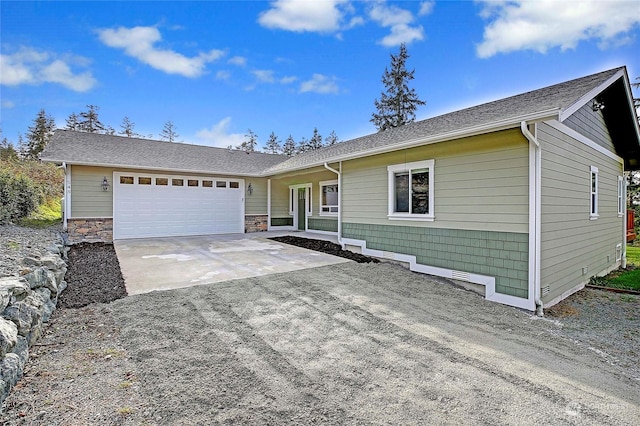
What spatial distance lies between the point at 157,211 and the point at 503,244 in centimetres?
1126

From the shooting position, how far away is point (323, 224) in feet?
42.2

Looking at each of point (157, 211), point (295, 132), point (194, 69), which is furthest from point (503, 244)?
point (295, 132)

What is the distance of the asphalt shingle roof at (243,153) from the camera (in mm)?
6512

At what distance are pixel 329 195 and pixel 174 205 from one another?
19.8 feet

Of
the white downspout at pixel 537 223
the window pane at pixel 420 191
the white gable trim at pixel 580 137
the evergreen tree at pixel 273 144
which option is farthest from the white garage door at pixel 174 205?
the evergreen tree at pixel 273 144

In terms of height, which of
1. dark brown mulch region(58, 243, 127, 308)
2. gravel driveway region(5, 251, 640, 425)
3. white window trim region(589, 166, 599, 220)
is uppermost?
white window trim region(589, 166, 599, 220)

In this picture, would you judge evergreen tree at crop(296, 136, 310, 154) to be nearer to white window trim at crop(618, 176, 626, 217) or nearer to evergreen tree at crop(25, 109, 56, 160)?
evergreen tree at crop(25, 109, 56, 160)

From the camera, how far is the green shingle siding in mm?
5293

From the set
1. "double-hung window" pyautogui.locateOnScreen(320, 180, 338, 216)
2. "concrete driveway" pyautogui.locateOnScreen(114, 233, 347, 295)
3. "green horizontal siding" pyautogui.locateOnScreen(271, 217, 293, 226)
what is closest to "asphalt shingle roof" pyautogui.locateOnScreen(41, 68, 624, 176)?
"double-hung window" pyautogui.locateOnScreen(320, 180, 338, 216)

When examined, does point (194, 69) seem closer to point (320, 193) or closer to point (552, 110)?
point (320, 193)

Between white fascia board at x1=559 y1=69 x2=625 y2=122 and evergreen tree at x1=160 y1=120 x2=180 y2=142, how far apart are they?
3327 centimetres

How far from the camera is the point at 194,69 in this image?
14.6 m

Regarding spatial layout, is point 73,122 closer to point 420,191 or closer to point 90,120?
point 90,120

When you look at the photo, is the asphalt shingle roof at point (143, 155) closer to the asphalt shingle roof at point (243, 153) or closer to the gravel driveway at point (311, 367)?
the asphalt shingle roof at point (243, 153)
